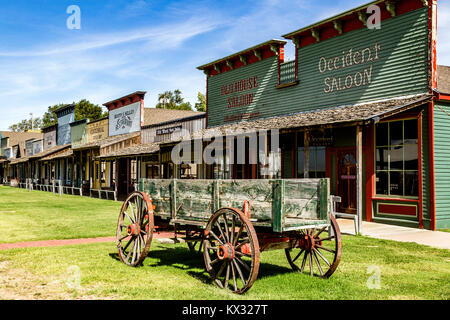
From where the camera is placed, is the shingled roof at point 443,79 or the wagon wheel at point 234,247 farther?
the shingled roof at point 443,79

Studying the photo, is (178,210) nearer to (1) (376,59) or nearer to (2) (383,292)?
(2) (383,292)

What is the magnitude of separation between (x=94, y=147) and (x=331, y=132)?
17.2m

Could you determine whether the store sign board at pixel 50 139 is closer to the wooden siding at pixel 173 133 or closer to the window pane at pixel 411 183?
the wooden siding at pixel 173 133

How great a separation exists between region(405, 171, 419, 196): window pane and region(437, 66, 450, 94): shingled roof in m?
2.31

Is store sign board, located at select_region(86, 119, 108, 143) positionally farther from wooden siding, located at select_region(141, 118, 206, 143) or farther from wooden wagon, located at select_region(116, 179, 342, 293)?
wooden wagon, located at select_region(116, 179, 342, 293)

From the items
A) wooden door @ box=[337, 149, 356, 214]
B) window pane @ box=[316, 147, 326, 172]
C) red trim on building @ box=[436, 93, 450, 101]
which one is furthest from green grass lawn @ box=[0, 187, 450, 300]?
window pane @ box=[316, 147, 326, 172]

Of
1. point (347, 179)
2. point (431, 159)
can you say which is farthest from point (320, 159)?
point (431, 159)

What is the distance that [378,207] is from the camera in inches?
485

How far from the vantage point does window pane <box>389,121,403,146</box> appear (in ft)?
38.9

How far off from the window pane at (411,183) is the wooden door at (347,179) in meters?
1.91

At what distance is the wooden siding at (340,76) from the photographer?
11680 millimetres

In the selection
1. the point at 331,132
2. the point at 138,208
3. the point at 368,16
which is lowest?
the point at 138,208

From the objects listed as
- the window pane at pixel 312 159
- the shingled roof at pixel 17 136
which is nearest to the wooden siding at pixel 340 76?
the window pane at pixel 312 159
